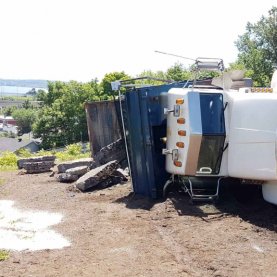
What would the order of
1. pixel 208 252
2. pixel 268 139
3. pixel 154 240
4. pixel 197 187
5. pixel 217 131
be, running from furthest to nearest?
pixel 197 187
pixel 217 131
pixel 268 139
pixel 154 240
pixel 208 252

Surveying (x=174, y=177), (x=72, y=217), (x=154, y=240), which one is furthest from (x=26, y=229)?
(x=174, y=177)

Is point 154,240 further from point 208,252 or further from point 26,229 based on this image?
point 26,229

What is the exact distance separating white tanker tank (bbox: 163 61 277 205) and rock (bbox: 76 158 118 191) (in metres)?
2.28

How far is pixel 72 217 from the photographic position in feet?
22.8

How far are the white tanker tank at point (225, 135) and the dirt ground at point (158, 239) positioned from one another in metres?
0.45

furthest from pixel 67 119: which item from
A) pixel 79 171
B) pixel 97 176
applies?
pixel 97 176

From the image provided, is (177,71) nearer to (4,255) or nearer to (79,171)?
(79,171)

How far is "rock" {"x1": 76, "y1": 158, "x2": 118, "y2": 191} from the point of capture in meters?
9.01

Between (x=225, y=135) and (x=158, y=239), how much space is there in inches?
77.1

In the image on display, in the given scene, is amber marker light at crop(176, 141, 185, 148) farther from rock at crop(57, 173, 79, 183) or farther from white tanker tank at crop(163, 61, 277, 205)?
rock at crop(57, 173, 79, 183)

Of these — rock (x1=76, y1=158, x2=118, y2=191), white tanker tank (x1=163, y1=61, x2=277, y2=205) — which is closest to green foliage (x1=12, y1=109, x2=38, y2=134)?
rock (x1=76, y1=158, x2=118, y2=191)

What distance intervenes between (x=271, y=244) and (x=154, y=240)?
4.42 feet

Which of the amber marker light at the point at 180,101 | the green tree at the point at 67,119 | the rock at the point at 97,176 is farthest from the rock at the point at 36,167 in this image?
the green tree at the point at 67,119

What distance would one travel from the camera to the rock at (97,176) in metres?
9.01
